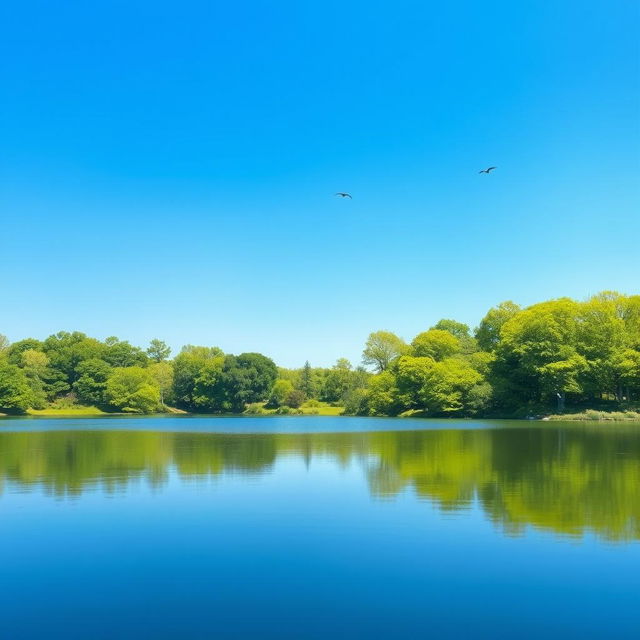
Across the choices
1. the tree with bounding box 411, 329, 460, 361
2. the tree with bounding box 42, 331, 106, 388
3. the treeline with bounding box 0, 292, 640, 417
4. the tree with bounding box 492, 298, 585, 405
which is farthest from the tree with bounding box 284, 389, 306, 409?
the tree with bounding box 492, 298, 585, 405

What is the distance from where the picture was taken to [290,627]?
7.69 metres

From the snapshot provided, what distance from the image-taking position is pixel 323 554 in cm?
1102

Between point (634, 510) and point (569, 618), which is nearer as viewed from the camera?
point (569, 618)

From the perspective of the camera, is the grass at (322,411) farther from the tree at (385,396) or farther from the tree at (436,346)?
the tree at (436,346)

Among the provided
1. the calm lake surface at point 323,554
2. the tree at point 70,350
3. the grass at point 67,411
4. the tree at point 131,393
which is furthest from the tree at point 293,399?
the calm lake surface at point 323,554

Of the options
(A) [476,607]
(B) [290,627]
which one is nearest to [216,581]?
(B) [290,627]

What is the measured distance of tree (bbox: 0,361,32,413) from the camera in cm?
10281

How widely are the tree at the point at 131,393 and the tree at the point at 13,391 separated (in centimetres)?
1525

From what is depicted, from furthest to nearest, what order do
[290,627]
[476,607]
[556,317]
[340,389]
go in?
1. [340,389]
2. [556,317]
3. [476,607]
4. [290,627]

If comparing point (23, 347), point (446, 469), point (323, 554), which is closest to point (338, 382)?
point (23, 347)

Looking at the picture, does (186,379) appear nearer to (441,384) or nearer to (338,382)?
(338,382)

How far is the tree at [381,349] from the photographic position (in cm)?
10869

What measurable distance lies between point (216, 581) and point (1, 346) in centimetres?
13882

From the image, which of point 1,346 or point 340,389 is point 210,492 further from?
point 1,346
